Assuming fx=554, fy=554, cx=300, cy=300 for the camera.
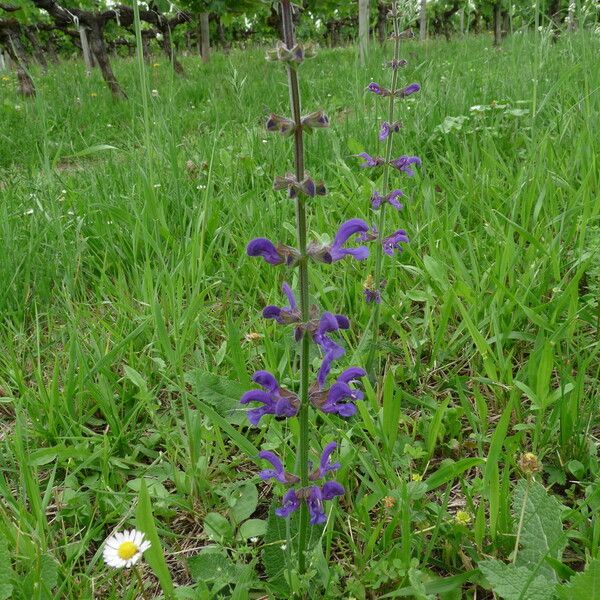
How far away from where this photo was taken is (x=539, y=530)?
1.27m

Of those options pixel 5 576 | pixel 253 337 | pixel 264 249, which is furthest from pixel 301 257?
pixel 253 337

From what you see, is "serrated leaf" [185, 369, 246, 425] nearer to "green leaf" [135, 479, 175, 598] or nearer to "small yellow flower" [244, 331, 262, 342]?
"small yellow flower" [244, 331, 262, 342]

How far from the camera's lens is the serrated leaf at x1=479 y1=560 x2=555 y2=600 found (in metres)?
1.11

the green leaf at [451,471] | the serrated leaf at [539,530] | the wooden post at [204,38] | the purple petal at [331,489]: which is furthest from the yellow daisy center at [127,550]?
the wooden post at [204,38]

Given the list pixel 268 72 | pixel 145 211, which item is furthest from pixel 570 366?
pixel 268 72

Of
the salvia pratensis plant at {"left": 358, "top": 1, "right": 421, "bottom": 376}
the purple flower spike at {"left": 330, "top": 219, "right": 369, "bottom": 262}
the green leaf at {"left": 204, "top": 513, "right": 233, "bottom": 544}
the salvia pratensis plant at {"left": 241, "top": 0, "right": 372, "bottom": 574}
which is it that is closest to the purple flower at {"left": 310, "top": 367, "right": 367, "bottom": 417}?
the salvia pratensis plant at {"left": 241, "top": 0, "right": 372, "bottom": 574}

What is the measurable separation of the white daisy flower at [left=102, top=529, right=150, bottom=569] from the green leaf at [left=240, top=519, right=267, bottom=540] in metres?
0.26

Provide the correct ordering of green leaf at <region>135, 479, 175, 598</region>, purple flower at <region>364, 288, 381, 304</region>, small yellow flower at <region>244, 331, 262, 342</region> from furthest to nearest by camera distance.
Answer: small yellow flower at <region>244, 331, 262, 342</region>
purple flower at <region>364, 288, 381, 304</region>
green leaf at <region>135, 479, 175, 598</region>

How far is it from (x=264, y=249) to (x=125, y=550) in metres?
0.77

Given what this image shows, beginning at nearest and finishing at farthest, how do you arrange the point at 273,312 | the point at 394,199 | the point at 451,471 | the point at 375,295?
the point at 273,312 → the point at 451,471 → the point at 375,295 → the point at 394,199

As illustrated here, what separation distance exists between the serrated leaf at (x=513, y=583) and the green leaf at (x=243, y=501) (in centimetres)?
62

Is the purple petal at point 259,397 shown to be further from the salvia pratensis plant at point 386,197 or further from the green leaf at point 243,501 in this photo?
the salvia pratensis plant at point 386,197

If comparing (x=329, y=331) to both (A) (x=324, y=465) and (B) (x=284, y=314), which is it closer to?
(B) (x=284, y=314)

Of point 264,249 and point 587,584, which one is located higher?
point 264,249
